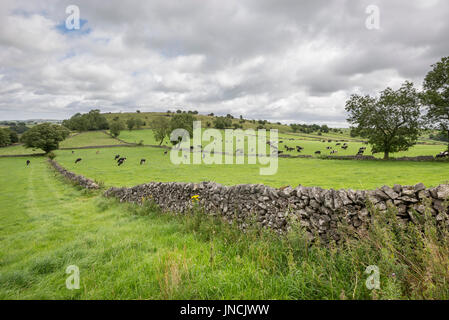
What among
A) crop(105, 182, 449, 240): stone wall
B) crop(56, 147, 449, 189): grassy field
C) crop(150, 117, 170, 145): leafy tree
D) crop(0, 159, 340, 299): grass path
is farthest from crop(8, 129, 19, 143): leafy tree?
crop(105, 182, 449, 240): stone wall

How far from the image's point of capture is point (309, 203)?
5.48 meters

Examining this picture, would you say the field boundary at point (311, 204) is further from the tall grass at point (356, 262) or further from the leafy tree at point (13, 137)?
the leafy tree at point (13, 137)

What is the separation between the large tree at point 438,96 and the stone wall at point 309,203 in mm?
32742

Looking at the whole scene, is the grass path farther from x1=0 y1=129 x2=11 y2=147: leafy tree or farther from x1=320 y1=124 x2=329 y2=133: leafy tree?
x1=320 y1=124 x2=329 y2=133: leafy tree

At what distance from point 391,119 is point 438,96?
5524mm

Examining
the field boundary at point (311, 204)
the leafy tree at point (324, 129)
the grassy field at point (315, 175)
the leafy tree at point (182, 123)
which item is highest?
the leafy tree at point (324, 129)

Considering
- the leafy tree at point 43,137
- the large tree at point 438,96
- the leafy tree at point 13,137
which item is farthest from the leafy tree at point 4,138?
the large tree at point 438,96

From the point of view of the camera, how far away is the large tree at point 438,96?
26.1 metres

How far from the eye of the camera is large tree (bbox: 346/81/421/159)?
29391mm

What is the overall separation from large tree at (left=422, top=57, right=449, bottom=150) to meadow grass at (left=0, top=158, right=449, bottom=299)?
3376 centimetres

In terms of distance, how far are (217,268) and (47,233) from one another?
7.37 meters

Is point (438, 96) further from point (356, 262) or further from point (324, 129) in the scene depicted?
point (324, 129)
